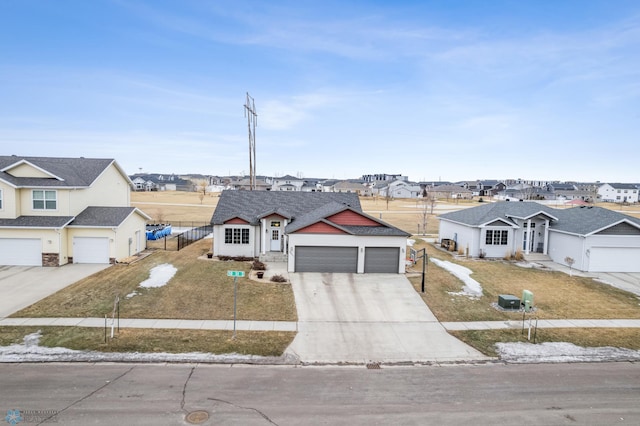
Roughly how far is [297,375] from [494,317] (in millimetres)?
11267

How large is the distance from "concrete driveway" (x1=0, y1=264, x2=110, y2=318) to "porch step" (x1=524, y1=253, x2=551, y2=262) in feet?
108

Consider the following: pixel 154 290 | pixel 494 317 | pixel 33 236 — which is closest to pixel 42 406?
pixel 154 290

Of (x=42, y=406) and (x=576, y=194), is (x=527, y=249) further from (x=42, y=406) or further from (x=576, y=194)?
(x=576, y=194)

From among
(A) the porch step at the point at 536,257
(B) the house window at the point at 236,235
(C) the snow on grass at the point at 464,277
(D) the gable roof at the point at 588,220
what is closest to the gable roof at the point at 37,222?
(B) the house window at the point at 236,235

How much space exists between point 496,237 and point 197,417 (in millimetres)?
29200

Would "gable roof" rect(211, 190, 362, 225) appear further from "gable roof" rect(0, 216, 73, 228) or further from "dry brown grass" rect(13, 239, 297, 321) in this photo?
"gable roof" rect(0, 216, 73, 228)

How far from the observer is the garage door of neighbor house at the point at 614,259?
28781mm

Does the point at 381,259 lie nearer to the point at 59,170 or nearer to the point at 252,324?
the point at 252,324

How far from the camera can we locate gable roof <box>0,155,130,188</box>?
1058 inches

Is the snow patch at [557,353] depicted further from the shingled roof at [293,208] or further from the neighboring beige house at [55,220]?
the neighboring beige house at [55,220]

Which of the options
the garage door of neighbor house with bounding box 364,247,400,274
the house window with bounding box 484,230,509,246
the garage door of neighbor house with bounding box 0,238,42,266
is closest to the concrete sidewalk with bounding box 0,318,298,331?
the garage door of neighbor house with bounding box 364,247,400,274

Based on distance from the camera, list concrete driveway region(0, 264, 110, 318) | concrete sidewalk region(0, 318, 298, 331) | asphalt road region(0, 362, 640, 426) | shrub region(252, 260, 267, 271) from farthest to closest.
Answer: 1. shrub region(252, 260, 267, 271)
2. concrete driveway region(0, 264, 110, 318)
3. concrete sidewalk region(0, 318, 298, 331)
4. asphalt road region(0, 362, 640, 426)

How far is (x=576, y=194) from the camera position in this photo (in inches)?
4936

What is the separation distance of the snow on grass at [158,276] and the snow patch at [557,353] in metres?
17.8
